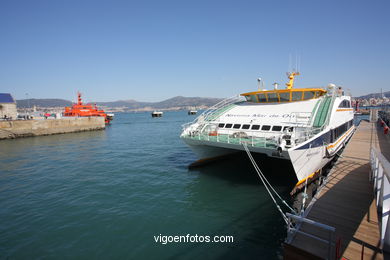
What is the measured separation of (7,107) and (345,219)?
5882 cm

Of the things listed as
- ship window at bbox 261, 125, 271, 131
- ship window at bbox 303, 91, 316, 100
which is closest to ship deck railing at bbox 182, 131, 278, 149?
ship window at bbox 261, 125, 271, 131

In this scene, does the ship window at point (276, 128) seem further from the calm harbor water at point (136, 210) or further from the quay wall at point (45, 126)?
the quay wall at point (45, 126)

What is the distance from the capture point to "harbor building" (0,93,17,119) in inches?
1731

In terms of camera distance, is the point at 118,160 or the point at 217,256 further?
the point at 118,160

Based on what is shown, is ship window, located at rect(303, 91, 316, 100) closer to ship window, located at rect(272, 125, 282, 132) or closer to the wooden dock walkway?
ship window, located at rect(272, 125, 282, 132)

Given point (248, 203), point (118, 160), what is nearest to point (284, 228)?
point (248, 203)

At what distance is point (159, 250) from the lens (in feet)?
23.6

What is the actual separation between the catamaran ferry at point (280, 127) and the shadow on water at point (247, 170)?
1077 millimetres

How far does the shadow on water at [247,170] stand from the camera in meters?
13.3

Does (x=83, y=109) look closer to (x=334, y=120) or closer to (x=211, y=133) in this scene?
(x=211, y=133)

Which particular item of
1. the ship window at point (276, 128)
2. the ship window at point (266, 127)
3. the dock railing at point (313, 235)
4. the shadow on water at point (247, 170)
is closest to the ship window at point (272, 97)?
the ship window at point (266, 127)

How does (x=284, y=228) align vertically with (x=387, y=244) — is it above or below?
below

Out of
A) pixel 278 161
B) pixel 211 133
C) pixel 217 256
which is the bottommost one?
pixel 217 256

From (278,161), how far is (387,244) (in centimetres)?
1145
